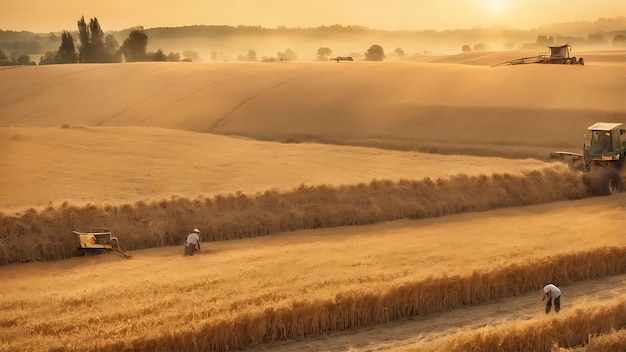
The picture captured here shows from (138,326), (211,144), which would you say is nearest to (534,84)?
(211,144)

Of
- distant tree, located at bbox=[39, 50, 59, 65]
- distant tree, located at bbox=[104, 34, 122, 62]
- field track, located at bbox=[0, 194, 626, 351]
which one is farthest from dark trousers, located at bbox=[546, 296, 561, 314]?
distant tree, located at bbox=[104, 34, 122, 62]

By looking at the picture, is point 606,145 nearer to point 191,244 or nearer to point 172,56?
point 191,244

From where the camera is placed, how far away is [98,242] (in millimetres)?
16469

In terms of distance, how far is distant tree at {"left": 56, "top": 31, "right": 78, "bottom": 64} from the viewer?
143ft

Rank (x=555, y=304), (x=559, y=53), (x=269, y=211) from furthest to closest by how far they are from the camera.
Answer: (x=559, y=53) < (x=269, y=211) < (x=555, y=304)

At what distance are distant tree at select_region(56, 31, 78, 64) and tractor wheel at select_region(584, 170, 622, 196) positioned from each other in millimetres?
29215

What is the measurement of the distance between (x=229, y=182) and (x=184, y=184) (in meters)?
1.39

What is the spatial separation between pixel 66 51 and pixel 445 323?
4432 centimetres

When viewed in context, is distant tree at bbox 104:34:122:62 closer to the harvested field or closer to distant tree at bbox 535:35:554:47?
the harvested field

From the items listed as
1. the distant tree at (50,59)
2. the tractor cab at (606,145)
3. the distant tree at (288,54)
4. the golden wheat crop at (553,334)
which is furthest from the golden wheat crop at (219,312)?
the distant tree at (288,54)

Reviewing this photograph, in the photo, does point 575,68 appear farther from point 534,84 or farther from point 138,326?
point 138,326

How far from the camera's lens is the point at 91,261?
1578 centimetres


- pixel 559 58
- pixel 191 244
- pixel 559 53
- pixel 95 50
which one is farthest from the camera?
pixel 95 50

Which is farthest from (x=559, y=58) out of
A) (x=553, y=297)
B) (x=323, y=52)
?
(x=323, y=52)
